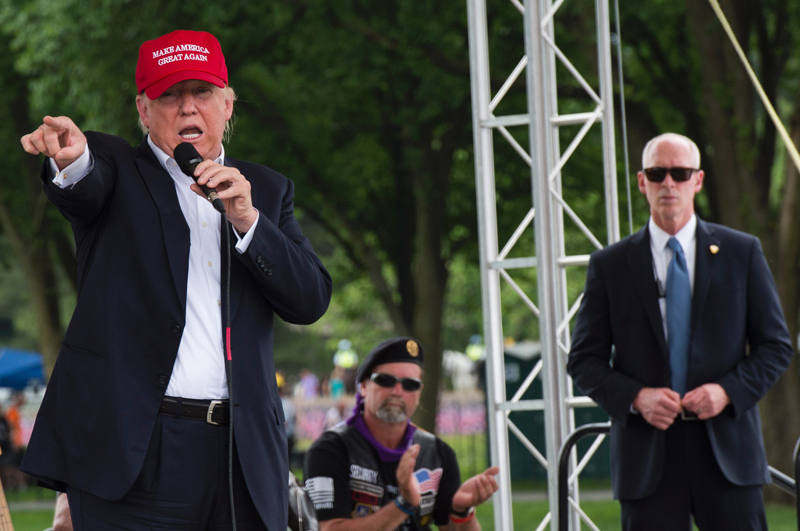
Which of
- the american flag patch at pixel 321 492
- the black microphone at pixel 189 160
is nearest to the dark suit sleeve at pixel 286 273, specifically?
the black microphone at pixel 189 160

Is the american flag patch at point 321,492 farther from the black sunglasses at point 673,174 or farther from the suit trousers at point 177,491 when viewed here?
the suit trousers at point 177,491

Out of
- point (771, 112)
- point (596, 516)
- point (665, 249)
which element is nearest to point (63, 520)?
point (665, 249)

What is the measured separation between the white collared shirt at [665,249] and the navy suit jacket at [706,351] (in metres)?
0.03

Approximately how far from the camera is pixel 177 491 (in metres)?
2.24

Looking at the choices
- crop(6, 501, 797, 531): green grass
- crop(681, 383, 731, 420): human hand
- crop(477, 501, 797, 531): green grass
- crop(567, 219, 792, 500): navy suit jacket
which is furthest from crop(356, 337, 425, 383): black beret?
crop(6, 501, 797, 531): green grass

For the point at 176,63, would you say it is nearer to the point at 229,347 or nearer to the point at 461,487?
the point at 229,347

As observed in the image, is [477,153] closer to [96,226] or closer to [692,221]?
[692,221]

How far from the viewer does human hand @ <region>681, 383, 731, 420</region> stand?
362cm

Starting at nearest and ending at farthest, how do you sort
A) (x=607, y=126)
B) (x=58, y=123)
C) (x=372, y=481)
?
(x=58, y=123) < (x=372, y=481) < (x=607, y=126)

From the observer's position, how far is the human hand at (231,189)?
220cm

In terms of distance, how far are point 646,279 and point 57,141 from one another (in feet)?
7.84

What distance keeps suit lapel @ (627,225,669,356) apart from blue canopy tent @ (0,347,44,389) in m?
20.4

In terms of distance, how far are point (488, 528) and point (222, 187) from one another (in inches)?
427

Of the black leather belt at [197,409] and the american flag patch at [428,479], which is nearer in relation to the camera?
the black leather belt at [197,409]
